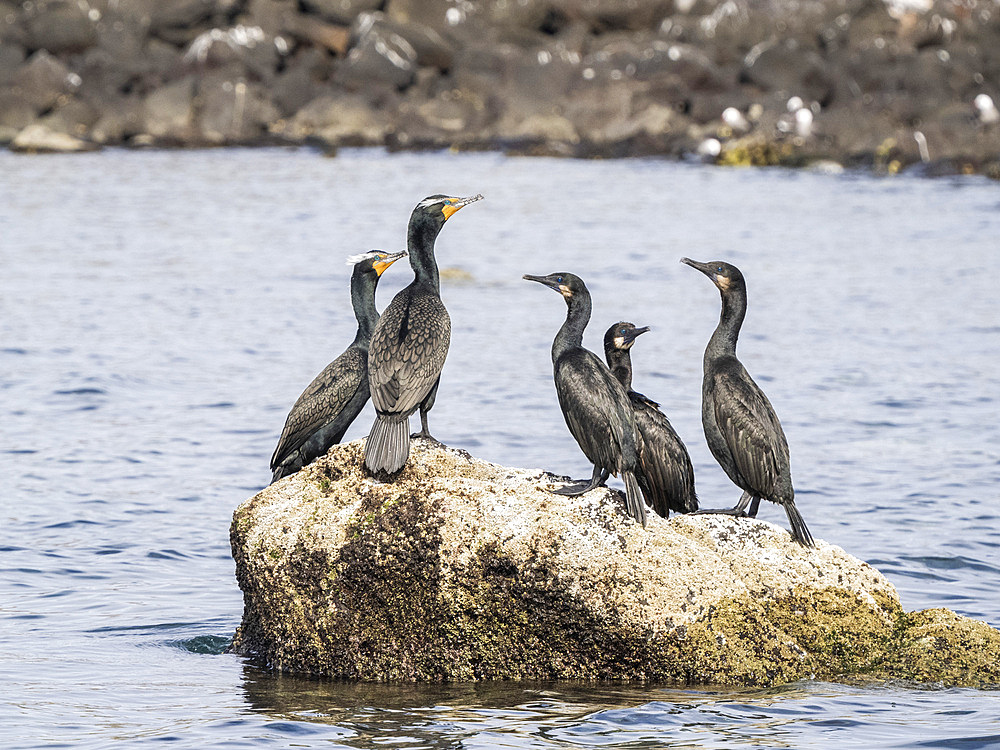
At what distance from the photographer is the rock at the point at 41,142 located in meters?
42.3

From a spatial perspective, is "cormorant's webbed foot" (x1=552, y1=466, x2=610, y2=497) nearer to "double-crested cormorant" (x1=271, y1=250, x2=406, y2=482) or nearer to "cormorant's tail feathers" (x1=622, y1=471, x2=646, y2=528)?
"cormorant's tail feathers" (x1=622, y1=471, x2=646, y2=528)

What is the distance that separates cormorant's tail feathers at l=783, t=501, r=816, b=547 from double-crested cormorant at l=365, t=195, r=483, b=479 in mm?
1862

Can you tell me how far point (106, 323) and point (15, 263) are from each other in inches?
217

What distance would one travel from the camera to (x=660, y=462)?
698 centimetres

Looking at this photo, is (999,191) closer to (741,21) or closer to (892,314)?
(892,314)

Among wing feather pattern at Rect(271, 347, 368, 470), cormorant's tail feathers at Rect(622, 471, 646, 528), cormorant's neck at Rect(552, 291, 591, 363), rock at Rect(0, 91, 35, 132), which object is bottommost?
cormorant's tail feathers at Rect(622, 471, 646, 528)

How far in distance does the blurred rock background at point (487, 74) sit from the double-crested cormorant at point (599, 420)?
3557cm

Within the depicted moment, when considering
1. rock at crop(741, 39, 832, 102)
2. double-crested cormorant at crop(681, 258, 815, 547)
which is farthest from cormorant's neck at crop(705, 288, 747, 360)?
rock at crop(741, 39, 832, 102)

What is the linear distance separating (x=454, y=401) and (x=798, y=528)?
7.84m

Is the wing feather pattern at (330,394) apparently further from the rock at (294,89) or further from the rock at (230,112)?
the rock at (294,89)

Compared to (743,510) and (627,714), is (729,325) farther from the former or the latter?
(627,714)

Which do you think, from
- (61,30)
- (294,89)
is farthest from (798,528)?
(61,30)

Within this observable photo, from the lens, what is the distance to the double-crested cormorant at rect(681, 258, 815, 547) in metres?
6.81

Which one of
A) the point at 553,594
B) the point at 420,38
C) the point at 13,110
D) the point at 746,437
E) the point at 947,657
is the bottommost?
the point at 947,657
